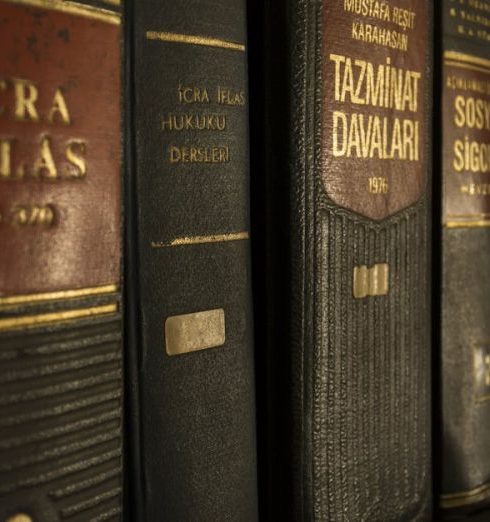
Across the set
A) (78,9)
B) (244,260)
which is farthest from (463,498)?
(78,9)

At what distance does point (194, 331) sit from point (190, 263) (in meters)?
0.05

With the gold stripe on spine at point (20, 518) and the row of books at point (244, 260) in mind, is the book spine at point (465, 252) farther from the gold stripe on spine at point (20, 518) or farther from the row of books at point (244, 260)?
the gold stripe on spine at point (20, 518)

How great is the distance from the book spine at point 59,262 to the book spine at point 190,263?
0.11 feet

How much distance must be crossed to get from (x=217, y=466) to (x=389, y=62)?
37 cm

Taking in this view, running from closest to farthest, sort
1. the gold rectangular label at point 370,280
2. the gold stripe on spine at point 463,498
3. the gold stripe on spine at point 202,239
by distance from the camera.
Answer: the gold stripe on spine at point 202,239, the gold rectangular label at point 370,280, the gold stripe on spine at point 463,498

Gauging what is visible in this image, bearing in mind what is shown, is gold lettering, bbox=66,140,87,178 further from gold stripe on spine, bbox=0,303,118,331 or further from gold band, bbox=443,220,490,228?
gold band, bbox=443,220,490,228

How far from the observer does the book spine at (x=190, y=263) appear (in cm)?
47

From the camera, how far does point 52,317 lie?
403 mm

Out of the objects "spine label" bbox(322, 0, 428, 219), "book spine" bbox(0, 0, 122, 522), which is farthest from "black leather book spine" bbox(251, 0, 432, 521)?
"book spine" bbox(0, 0, 122, 522)

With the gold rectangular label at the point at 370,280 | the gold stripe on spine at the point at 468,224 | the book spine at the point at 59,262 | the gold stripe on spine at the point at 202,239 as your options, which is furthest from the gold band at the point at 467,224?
the book spine at the point at 59,262

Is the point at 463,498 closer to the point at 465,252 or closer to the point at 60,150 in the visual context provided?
the point at 465,252

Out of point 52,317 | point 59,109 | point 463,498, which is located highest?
point 59,109

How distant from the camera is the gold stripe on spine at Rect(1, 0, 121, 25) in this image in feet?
1.28

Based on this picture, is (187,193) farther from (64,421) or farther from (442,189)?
(442,189)
